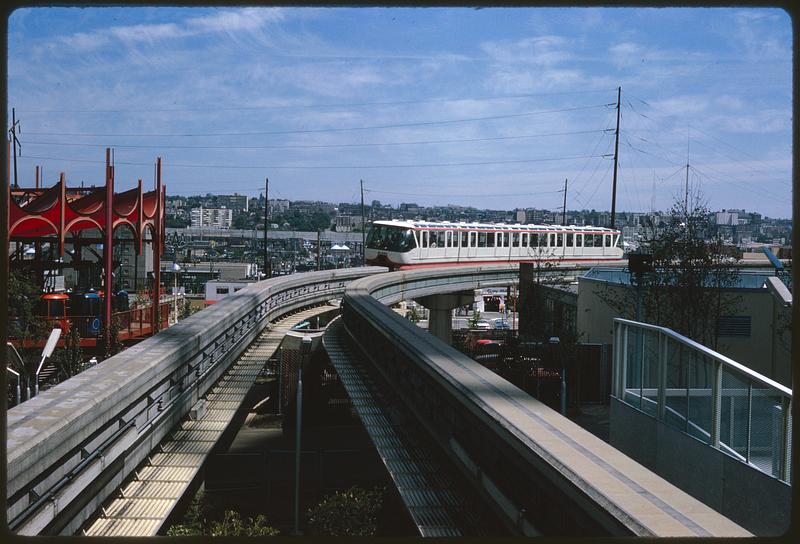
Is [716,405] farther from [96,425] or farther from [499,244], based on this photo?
[499,244]

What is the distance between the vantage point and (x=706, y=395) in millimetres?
8289

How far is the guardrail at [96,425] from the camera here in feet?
16.4

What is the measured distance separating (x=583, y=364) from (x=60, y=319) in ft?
49.0

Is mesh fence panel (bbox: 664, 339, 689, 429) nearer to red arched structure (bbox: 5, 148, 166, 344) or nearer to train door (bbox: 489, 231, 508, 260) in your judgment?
red arched structure (bbox: 5, 148, 166, 344)

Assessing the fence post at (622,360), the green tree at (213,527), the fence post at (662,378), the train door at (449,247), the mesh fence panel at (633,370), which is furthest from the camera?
the train door at (449,247)

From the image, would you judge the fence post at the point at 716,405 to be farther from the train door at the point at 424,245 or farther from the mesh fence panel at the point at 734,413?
the train door at the point at 424,245

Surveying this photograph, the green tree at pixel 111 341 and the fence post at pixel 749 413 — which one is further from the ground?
the fence post at pixel 749 413

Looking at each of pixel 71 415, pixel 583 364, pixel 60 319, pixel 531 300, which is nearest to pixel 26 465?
pixel 71 415

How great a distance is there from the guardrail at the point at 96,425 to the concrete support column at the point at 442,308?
98.7ft

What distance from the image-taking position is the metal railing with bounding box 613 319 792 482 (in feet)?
23.0

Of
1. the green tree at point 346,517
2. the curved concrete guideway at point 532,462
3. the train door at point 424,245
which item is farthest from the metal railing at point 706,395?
the train door at point 424,245

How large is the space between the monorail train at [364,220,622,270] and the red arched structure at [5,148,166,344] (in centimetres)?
1504

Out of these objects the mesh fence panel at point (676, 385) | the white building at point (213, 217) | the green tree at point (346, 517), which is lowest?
the green tree at point (346, 517)

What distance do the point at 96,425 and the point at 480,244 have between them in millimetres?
42296
